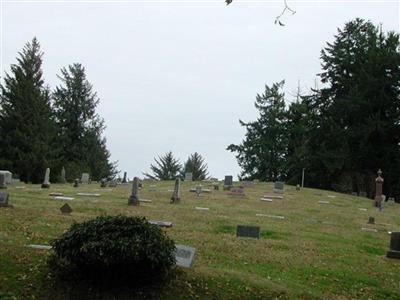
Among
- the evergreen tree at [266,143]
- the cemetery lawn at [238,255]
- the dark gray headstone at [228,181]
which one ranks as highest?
the evergreen tree at [266,143]

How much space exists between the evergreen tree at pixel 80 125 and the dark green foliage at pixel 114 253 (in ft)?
150

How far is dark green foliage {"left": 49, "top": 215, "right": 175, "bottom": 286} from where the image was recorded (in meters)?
7.32

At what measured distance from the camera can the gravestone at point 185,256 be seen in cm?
868

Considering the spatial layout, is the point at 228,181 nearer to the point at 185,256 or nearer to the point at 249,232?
the point at 249,232

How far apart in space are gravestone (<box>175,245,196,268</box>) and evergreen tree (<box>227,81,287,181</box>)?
162 feet

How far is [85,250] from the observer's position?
24.0ft

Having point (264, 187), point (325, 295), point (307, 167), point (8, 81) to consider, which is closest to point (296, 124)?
point (307, 167)

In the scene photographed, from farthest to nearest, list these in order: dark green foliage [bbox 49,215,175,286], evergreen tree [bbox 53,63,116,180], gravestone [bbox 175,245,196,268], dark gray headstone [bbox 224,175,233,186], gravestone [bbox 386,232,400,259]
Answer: evergreen tree [bbox 53,63,116,180] < dark gray headstone [bbox 224,175,233,186] < gravestone [bbox 386,232,400,259] < gravestone [bbox 175,245,196,268] < dark green foliage [bbox 49,215,175,286]

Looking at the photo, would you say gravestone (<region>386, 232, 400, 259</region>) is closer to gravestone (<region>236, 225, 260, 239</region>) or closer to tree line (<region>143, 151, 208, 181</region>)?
gravestone (<region>236, 225, 260, 239</region>)

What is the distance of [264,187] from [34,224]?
25770 mm

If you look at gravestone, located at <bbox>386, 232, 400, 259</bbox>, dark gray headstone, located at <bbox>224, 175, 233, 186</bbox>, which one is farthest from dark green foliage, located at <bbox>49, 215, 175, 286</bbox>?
dark gray headstone, located at <bbox>224, 175, 233, 186</bbox>

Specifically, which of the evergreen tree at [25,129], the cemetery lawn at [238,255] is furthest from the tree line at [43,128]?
the cemetery lawn at [238,255]

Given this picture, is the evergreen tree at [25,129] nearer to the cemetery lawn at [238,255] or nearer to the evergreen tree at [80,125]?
the evergreen tree at [80,125]

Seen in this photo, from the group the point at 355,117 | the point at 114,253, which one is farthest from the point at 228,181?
the point at 114,253
